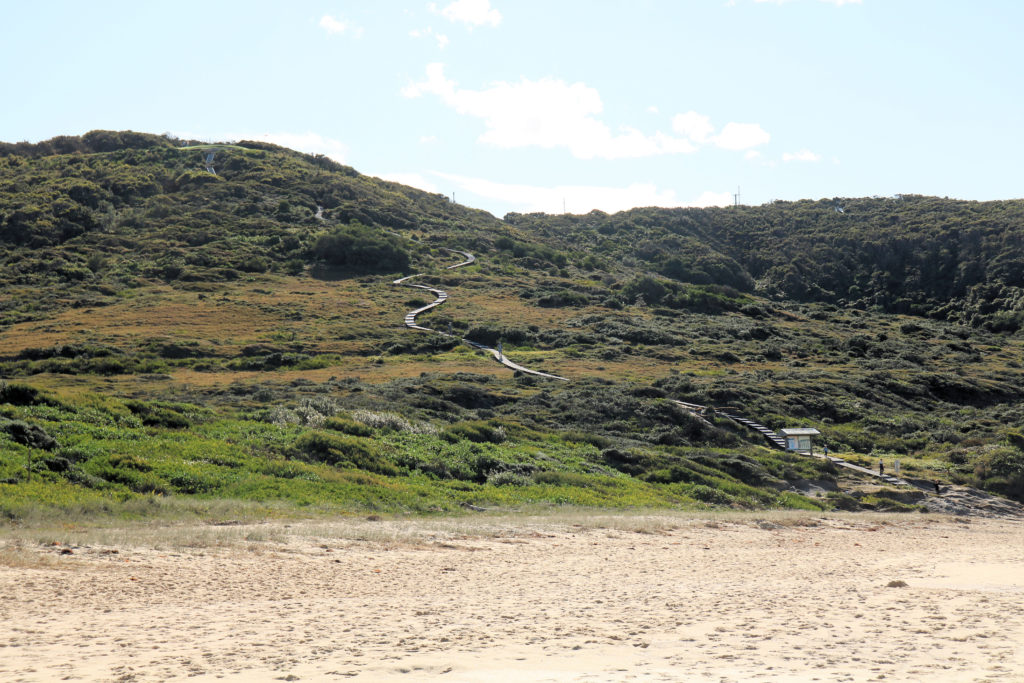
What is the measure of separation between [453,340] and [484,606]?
4609 cm

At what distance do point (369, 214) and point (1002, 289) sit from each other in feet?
247

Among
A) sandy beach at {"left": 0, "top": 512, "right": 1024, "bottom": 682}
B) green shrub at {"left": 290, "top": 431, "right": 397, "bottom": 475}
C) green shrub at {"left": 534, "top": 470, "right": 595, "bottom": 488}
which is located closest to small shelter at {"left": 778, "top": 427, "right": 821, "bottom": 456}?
green shrub at {"left": 534, "top": 470, "right": 595, "bottom": 488}

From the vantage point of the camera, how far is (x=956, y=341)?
66938 mm

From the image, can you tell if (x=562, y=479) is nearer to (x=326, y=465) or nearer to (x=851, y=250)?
(x=326, y=465)

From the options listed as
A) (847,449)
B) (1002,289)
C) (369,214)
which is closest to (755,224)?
(1002,289)

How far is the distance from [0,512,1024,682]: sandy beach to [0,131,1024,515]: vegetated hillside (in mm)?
3641

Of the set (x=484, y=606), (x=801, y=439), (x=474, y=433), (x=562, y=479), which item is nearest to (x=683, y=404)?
(x=801, y=439)

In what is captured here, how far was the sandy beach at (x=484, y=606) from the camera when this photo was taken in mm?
7672

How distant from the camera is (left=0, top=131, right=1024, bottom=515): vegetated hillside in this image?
21.7 metres

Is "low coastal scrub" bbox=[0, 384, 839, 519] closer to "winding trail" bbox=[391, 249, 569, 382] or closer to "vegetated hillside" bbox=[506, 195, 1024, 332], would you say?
"winding trail" bbox=[391, 249, 569, 382]

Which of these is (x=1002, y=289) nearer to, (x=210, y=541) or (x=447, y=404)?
(x=447, y=404)

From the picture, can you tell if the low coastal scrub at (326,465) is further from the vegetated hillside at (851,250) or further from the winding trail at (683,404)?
the vegetated hillside at (851,250)

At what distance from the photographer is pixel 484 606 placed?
10633 mm

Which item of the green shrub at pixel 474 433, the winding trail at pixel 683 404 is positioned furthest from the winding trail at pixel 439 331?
the green shrub at pixel 474 433
